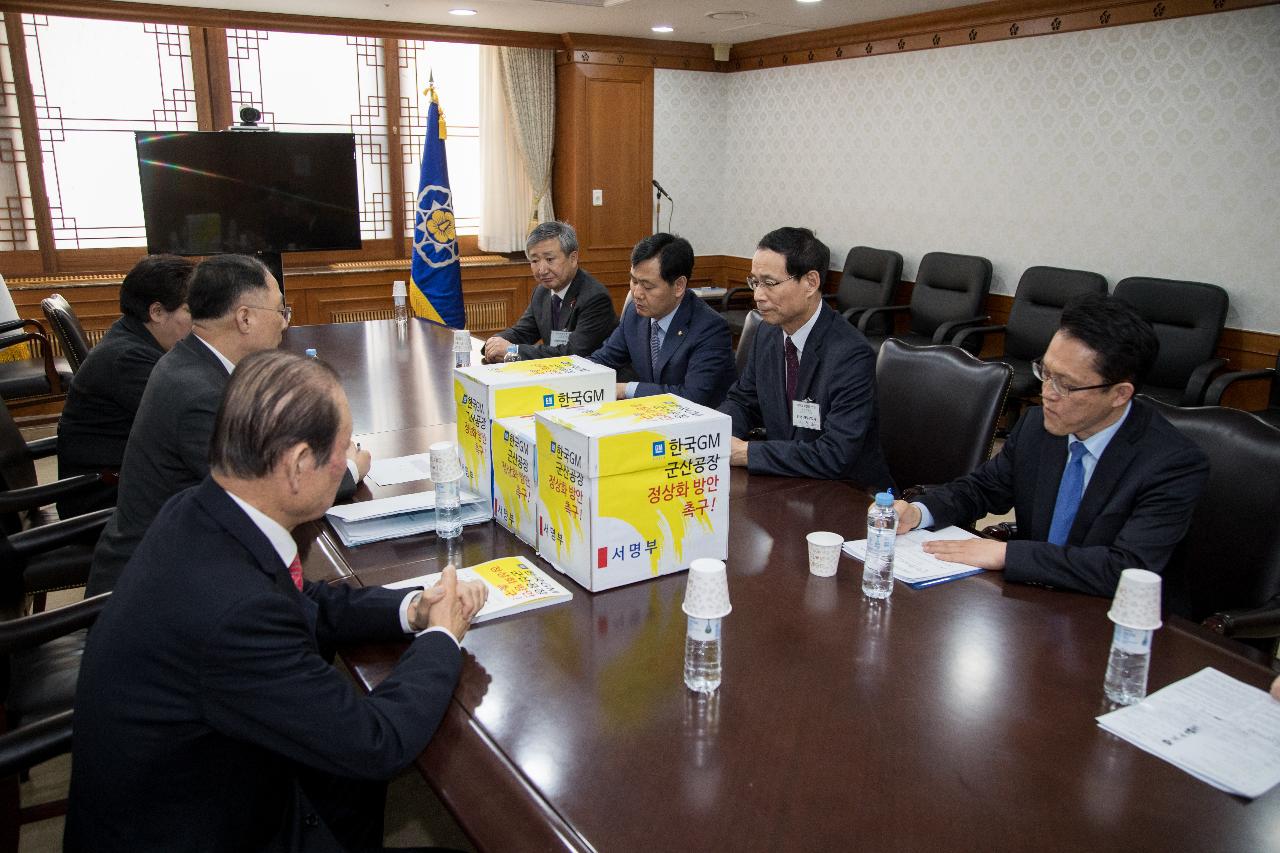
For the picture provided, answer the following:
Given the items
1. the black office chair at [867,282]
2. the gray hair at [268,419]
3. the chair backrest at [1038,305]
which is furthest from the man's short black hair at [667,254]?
the black office chair at [867,282]

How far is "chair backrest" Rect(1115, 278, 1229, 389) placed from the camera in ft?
13.8

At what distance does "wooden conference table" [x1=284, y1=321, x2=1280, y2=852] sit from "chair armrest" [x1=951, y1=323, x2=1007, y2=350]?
3.40m

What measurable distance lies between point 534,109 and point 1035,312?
3770mm

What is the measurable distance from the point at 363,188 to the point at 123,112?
1.51 m

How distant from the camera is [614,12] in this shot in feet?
18.1

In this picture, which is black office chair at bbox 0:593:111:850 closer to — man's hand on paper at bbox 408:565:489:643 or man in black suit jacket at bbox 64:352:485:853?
man in black suit jacket at bbox 64:352:485:853

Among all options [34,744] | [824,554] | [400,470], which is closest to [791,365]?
[824,554]

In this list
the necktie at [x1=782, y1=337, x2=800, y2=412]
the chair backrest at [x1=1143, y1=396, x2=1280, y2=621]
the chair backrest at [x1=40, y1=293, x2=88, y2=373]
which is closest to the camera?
the chair backrest at [x1=1143, y1=396, x2=1280, y2=621]

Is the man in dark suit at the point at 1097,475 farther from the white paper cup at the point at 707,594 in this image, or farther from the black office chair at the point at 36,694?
the black office chair at the point at 36,694

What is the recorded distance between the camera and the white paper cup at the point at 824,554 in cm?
170

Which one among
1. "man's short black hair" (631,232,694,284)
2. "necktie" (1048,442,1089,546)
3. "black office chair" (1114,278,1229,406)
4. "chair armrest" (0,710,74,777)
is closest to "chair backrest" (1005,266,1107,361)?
"black office chair" (1114,278,1229,406)

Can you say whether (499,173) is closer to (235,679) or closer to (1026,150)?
(1026,150)

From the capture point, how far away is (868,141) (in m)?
6.02

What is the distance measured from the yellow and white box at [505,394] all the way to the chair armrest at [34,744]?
86 cm
